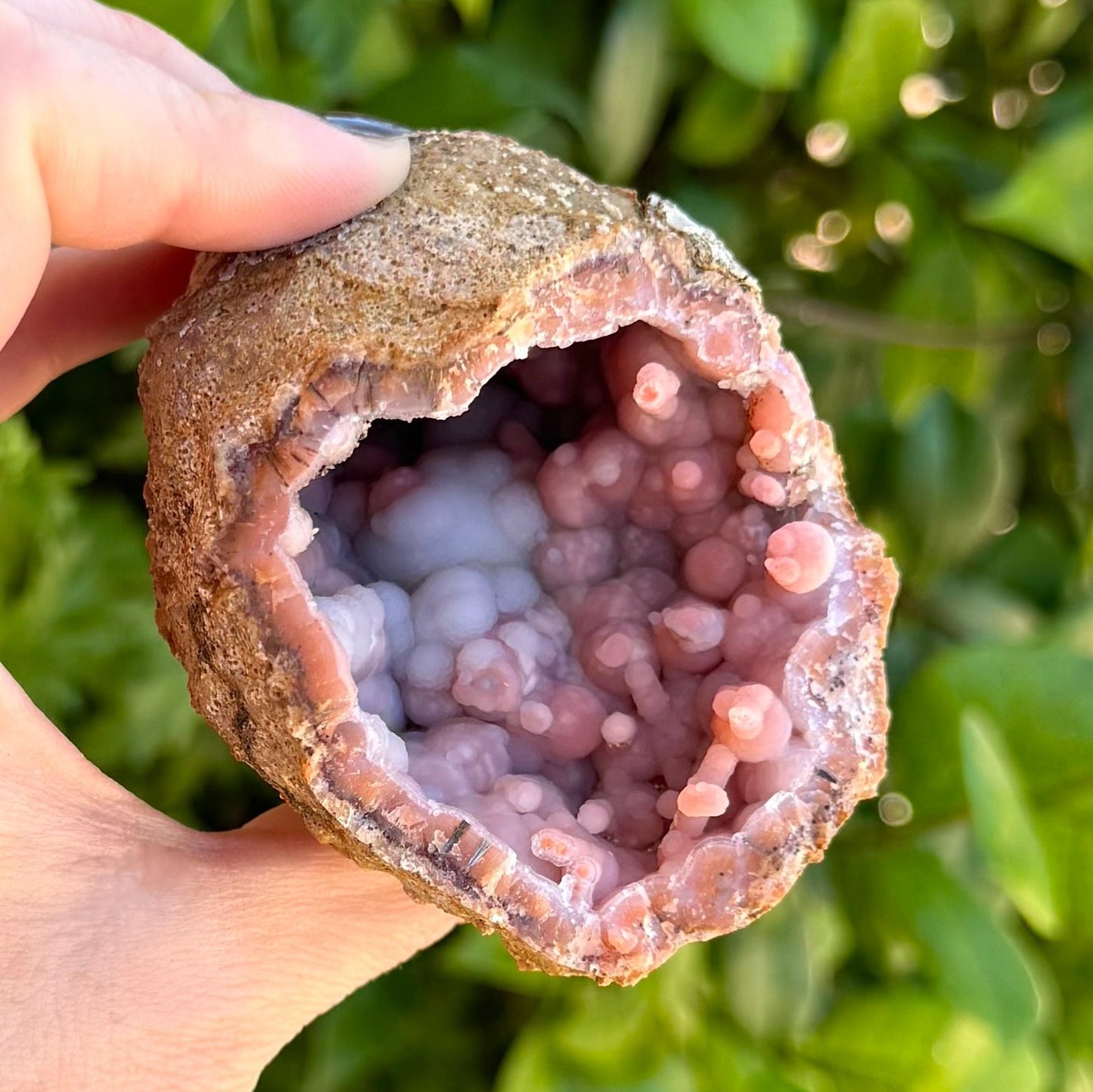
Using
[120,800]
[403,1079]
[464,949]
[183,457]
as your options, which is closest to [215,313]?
[183,457]

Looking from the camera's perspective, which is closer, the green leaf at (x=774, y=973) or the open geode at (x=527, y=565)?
the open geode at (x=527, y=565)

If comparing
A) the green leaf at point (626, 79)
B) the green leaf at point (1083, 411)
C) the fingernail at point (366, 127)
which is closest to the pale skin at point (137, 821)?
the fingernail at point (366, 127)

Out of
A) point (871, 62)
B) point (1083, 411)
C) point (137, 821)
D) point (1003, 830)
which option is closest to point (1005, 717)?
point (1003, 830)

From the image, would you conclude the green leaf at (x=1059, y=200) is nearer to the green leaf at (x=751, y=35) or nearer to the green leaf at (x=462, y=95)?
the green leaf at (x=751, y=35)

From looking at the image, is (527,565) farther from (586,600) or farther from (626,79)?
(626,79)

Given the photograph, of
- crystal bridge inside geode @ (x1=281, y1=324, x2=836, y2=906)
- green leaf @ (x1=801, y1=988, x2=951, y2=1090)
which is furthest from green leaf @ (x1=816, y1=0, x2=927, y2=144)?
green leaf @ (x1=801, y1=988, x2=951, y2=1090)

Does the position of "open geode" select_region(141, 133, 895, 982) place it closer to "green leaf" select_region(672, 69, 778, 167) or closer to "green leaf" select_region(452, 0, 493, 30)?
"green leaf" select_region(452, 0, 493, 30)
